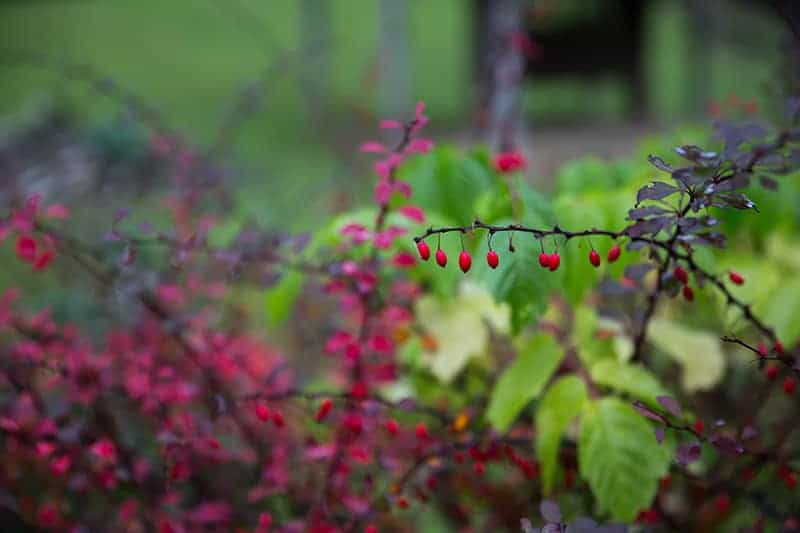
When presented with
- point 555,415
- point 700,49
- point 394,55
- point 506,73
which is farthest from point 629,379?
point 700,49

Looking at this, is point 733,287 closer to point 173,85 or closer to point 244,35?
point 173,85

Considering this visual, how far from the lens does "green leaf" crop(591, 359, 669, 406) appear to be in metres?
1.32

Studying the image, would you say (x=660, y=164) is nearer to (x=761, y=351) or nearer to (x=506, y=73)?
(x=761, y=351)

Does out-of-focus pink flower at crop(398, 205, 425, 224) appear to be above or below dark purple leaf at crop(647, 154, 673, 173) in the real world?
below

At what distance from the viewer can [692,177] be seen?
1.05 m

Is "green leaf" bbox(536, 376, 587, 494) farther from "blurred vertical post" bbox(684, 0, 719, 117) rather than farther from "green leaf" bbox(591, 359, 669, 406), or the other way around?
"blurred vertical post" bbox(684, 0, 719, 117)

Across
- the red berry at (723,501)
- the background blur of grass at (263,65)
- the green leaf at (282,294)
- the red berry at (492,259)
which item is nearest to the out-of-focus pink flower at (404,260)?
the green leaf at (282,294)

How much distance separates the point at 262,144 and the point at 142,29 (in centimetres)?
660

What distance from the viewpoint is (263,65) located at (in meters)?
14.6

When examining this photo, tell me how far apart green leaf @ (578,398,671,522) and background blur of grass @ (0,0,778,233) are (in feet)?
28.0

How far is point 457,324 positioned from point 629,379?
0.44 metres

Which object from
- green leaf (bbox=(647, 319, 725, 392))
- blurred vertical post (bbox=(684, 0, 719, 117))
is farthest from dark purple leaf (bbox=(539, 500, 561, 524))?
blurred vertical post (bbox=(684, 0, 719, 117))

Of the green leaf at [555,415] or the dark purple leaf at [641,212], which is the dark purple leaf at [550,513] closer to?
the green leaf at [555,415]

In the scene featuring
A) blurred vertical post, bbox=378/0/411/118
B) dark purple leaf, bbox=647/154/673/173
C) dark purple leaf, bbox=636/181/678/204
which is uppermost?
blurred vertical post, bbox=378/0/411/118
